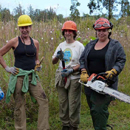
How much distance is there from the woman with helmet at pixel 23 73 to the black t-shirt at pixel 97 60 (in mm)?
884

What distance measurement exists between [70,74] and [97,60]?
1.90 ft

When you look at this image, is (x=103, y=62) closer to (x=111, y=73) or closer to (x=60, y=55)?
(x=111, y=73)

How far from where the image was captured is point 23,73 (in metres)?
2.99

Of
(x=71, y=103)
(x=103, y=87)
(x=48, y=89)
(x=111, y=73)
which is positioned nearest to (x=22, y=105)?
(x=71, y=103)

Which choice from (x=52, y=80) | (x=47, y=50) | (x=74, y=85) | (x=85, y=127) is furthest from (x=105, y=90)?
(x=47, y=50)

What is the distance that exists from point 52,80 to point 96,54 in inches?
63.0

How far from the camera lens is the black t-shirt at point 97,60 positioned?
2.67m

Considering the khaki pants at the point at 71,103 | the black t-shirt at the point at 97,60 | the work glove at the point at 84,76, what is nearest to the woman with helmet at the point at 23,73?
the khaki pants at the point at 71,103

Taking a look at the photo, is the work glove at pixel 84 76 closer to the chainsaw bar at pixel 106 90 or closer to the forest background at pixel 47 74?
the chainsaw bar at pixel 106 90

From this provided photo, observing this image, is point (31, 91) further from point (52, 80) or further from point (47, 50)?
point (47, 50)

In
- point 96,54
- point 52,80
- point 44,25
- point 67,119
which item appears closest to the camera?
point 96,54

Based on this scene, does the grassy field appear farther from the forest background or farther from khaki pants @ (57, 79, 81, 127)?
khaki pants @ (57, 79, 81, 127)

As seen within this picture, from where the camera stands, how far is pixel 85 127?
11.9 ft

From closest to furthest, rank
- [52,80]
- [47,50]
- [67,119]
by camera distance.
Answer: [67,119]
[52,80]
[47,50]
